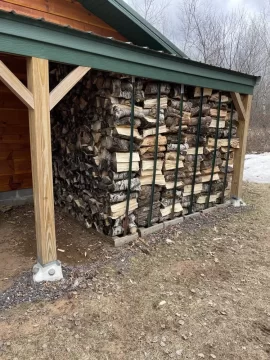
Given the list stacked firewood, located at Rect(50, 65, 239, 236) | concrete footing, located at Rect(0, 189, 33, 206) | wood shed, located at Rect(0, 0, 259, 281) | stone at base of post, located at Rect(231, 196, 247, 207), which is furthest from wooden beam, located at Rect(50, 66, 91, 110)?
stone at base of post, located at Rect(231, 196, 247, 207)

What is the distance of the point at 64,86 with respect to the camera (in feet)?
8.33

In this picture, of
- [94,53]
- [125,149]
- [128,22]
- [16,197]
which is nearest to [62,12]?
[128,22]

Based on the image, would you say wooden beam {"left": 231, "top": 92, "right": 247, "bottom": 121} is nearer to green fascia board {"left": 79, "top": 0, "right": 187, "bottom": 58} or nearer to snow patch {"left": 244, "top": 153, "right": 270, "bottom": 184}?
green fascia board {"left": 79, "top": 0, "right": 187, "bottom": 58}

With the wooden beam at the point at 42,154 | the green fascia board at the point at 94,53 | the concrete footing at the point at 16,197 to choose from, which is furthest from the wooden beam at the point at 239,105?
the concrete footing at the point at 16,197

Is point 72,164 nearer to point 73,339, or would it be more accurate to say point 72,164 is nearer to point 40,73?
point 40,73

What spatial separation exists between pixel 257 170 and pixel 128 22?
5.96m

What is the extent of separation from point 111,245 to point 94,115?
5.00 feet

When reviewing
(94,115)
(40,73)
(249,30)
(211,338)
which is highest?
(249,30)

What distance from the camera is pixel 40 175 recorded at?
253 centimetres

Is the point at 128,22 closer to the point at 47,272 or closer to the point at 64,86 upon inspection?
the point at 64,86

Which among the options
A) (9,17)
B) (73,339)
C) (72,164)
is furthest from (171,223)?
(9,17)

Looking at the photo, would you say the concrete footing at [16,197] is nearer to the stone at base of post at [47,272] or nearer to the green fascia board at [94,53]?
the stone at base of post at [47,272]

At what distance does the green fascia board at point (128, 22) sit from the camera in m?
3.77

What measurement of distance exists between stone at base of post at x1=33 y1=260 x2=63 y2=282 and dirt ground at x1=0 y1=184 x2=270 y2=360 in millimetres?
243
